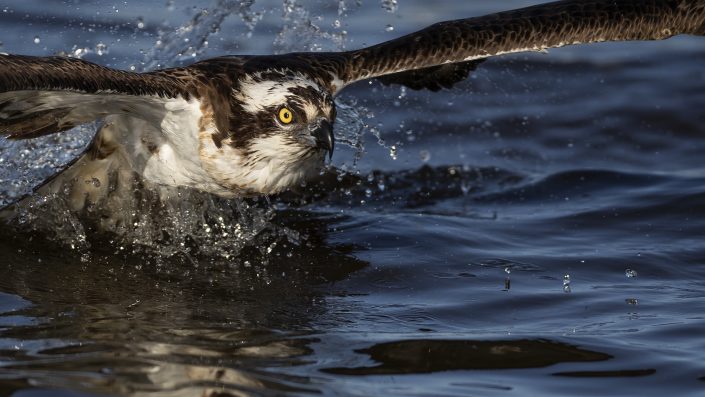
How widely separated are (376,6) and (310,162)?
7240 millimetres

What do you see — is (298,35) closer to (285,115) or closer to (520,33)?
(520,33)

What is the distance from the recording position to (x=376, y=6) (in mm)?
15031

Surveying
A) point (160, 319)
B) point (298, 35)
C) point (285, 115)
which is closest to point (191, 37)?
point (298, 35)

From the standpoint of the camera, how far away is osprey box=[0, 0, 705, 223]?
745cm

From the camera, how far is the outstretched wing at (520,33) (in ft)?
28.1

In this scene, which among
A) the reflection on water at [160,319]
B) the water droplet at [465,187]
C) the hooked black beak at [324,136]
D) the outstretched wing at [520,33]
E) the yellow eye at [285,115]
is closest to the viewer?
the reflection on water at [160,319]

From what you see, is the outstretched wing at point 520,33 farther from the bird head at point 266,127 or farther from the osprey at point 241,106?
the bird head at point 266,127

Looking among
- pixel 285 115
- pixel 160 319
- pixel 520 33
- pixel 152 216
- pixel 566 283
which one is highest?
pixel 520 33

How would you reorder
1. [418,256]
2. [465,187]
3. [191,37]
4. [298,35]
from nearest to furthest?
[418,256] < [465,187] < [191,37] < [298,35]

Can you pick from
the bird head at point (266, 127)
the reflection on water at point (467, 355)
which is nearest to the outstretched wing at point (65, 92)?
the bird head at point (266, 127)

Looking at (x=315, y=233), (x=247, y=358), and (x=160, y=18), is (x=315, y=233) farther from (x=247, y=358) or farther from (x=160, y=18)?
(x=160, y=18)

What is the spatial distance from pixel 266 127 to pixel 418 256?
5.24 ft

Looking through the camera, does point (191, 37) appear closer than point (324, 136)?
No

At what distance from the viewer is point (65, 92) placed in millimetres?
6637
